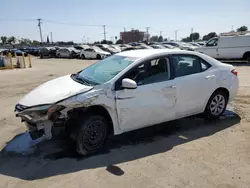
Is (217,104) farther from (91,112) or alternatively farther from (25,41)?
(25,41)

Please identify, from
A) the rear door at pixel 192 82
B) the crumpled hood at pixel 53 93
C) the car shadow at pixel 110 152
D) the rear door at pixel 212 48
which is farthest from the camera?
the rear door at pixel 212 48

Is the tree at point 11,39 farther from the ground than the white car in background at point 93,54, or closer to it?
farther from the ground

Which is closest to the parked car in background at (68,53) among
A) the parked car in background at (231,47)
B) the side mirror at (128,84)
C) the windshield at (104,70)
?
the parked car in background at (231,47)

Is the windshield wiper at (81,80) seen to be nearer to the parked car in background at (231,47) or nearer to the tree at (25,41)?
the parked car in background at (231,47)

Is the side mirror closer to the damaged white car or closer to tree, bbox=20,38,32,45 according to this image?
the damaged white car

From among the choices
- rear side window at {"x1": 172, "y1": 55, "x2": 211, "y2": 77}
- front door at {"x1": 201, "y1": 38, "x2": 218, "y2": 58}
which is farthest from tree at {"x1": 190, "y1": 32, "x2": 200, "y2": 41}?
rear side window at {"x1": 172, "y1": 55, "x2": 211, "y2": 77}

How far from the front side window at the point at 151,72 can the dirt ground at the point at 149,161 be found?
1.08 meters

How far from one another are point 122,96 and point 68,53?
30.1 meters

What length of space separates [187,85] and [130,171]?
1.99 metres

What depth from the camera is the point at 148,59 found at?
175 inches

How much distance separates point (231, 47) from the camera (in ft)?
57.8

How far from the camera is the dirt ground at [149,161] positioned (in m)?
3.32

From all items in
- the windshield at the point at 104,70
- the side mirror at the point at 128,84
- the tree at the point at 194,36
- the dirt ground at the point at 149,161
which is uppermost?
the tree at the point at 194,36

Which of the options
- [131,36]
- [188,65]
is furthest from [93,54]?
[131,36]
